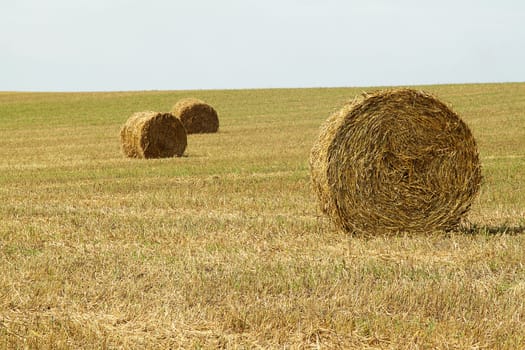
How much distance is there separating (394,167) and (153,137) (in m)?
12.6

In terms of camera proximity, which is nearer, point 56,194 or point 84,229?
point 84,229

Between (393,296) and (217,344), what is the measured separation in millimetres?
1734

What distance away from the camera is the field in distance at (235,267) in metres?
6.31

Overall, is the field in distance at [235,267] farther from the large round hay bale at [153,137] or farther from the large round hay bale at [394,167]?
the large round hay bale at [153,137]

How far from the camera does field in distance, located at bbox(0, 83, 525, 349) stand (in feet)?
20.7

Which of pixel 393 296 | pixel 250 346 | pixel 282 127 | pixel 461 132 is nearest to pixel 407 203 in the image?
pixel 461 132

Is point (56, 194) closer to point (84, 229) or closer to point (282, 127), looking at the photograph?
point (84, 229)

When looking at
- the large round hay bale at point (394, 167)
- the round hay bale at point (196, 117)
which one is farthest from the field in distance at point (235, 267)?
the round hay bale at point (196, 117)

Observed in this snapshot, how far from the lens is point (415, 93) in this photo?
37.0ft

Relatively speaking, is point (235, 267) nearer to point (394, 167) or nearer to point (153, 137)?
point (394, 167)

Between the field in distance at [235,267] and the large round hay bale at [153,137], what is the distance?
3.39 meters

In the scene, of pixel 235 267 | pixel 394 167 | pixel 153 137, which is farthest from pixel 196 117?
pixel 235 267

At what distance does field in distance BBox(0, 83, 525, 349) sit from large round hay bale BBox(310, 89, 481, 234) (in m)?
0.32

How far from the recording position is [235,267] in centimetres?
844
